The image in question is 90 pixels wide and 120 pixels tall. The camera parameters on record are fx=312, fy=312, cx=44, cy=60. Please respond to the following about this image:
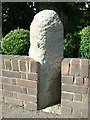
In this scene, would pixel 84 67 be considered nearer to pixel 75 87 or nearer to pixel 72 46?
pixel 75 87

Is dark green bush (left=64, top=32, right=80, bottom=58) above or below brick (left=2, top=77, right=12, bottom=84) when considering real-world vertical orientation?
above

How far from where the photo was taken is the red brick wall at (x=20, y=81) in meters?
4.72

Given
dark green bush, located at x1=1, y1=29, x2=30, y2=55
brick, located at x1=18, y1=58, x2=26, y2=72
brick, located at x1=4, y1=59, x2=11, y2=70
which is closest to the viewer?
brick, located at x1=18, y1=58, x2=26, y2=72

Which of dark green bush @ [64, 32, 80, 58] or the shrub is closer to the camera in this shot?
the shrub

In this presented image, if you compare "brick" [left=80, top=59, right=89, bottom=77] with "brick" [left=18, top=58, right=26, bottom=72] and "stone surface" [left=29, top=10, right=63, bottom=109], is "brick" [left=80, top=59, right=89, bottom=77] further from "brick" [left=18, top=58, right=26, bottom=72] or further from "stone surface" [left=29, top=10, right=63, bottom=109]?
"brick" [left=18, top=58, right=26, bottom=72]

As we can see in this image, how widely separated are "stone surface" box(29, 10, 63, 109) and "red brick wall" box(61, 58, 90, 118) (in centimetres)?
25

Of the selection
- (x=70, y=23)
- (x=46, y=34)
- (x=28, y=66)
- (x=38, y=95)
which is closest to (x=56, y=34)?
(x=46, y=34)

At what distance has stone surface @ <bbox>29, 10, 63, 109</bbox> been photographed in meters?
4.68

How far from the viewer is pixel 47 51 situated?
15.4 ft

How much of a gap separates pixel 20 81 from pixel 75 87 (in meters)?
0.96

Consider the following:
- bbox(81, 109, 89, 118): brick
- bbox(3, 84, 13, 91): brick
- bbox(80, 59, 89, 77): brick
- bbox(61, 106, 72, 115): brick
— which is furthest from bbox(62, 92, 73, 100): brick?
bbox(3, 84, 13, 91): brick

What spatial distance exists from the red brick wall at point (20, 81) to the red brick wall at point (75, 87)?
456 mm

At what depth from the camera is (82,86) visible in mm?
4340

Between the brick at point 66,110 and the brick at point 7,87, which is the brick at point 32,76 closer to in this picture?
the brick at point 7,87
